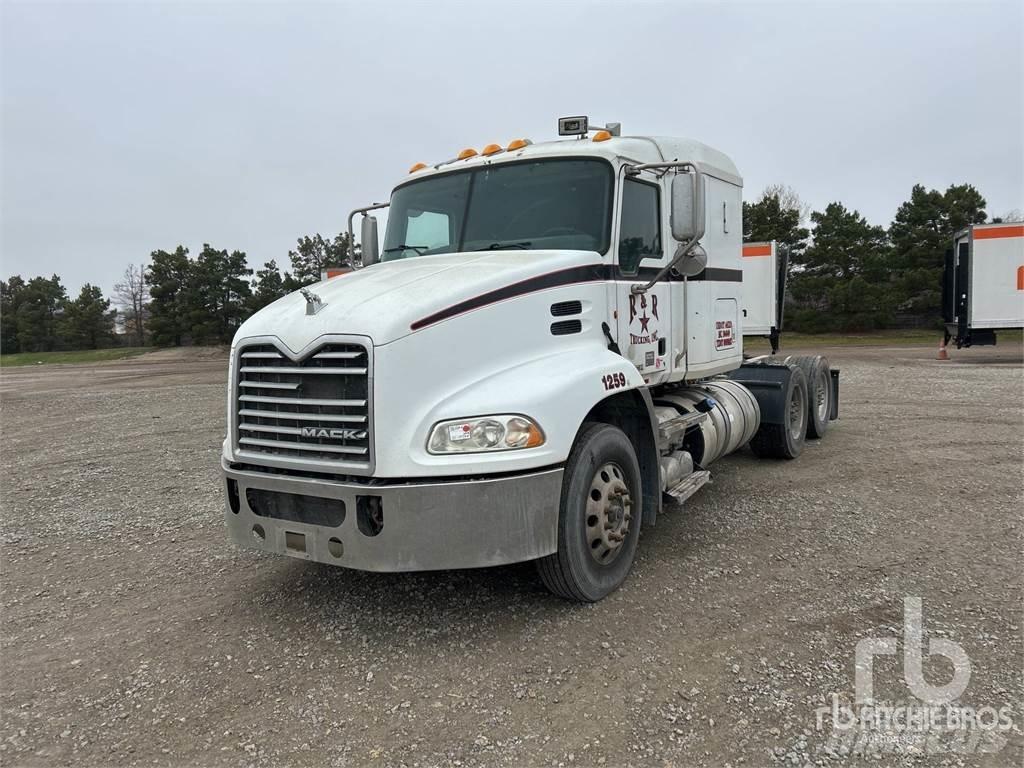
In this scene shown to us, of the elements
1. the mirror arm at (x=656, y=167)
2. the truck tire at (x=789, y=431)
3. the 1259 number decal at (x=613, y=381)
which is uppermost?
the mirror arm at (x=656, y=167)

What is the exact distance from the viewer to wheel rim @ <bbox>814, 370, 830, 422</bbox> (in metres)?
9.26

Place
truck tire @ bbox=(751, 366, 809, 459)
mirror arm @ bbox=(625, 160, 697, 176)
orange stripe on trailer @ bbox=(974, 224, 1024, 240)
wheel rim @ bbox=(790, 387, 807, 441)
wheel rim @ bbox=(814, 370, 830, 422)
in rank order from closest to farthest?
mirror arm @ bbox=(625, 160, 697, 176) → truck tire @ bbox=(751, 366, 809, 459) → wheel rim @ bbox=(790, 387, 807, 441) → wheel rim @ bbox=(814, 370, 830, 422) → orange stripe on trailer @ bbox=(974, 224, 1024, 240)

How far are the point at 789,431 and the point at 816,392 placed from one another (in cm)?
145

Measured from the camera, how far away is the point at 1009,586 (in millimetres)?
4285

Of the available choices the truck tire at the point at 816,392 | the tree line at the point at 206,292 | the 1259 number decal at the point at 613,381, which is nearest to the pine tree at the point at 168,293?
the tree line at the point at 206,292

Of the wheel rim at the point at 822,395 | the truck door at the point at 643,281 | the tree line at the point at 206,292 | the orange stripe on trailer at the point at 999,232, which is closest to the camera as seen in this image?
the truck door at the point at 643,281

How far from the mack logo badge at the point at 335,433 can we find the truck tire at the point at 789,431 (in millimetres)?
5499

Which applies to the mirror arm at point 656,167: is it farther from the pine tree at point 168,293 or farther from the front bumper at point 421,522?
the pine tree at point 168,293

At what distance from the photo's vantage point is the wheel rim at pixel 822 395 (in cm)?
926

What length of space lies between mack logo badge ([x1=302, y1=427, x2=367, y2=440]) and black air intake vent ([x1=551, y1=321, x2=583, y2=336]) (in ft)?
4.56

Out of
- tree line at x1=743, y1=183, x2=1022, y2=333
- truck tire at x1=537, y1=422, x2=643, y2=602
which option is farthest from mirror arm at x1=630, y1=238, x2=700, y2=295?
tree line at x1=743, y1=183, x2=1022, y2=333

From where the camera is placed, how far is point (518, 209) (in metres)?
4.91

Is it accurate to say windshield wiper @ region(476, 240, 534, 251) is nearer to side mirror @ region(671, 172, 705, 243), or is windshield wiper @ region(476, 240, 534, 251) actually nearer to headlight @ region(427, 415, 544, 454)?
side mirror @ region(671, 172, 705, 243)

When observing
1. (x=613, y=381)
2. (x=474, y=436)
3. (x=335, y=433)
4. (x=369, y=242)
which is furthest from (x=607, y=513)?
(x=369, y=242)
